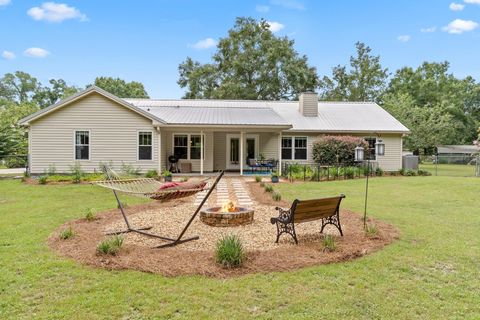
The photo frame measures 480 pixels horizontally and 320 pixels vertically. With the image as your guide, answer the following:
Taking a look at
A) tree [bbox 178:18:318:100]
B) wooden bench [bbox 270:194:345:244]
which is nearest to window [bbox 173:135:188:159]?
wooden bench [bbox 270:194:345:244]

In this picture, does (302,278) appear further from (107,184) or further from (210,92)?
(210,92)

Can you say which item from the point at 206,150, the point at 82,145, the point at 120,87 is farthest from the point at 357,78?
the point at 82,145

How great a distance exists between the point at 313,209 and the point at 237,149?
1422 cm

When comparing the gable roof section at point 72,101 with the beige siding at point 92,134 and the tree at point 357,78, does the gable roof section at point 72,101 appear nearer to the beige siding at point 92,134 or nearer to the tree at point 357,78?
the beige siding at point 92,134

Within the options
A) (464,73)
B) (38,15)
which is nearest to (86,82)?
(38,15)

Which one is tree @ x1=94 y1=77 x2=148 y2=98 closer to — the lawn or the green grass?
the green grass

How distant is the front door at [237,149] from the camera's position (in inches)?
770

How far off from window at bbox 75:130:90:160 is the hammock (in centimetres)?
1043

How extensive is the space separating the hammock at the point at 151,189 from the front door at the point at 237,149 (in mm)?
12474

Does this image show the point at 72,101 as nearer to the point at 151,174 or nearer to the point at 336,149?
the point at 151,174

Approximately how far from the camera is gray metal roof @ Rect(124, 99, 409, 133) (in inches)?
681

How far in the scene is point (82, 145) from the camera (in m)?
16.2

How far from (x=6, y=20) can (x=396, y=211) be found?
79.2 feet

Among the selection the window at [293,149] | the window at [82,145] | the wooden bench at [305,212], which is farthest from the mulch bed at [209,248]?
the window at [293,149]
